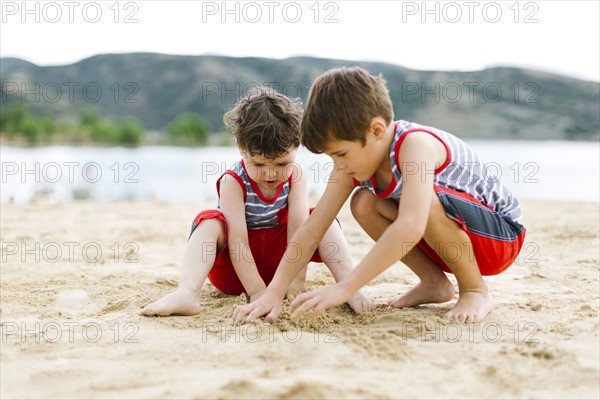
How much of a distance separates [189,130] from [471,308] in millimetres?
29534

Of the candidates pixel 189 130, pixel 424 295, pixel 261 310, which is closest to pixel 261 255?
pixel 261 310

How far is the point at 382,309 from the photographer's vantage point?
2408mm

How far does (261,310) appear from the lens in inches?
87.4

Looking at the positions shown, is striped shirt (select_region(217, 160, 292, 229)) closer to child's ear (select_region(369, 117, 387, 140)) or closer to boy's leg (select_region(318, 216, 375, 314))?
boy's leg (select_region(318, 216, 375, 314))

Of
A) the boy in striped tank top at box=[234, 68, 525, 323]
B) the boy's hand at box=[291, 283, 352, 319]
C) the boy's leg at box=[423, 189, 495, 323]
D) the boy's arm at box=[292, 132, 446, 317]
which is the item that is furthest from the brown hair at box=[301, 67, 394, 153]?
the boy's hand at box=[291, 283, 352, 319]

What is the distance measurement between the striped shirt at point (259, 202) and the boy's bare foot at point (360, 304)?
58 centimetres

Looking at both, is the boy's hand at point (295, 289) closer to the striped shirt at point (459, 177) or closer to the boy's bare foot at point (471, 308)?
the striped shirt at point (459, 177)

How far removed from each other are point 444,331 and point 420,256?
1.75ft

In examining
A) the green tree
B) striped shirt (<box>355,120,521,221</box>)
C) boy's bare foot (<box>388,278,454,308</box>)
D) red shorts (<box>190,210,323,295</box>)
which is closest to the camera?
striped shirt (<box>355,120,521,221</box>)

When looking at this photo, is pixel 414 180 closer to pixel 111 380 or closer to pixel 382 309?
pixel 382 309

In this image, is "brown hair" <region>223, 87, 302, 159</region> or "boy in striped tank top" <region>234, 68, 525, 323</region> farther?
"brown hair" <region>223, 87, 302, 159</region>

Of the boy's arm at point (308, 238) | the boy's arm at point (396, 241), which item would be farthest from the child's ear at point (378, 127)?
the boy's arm at point (308, 238)

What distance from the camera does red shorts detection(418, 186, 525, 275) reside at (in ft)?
7.22

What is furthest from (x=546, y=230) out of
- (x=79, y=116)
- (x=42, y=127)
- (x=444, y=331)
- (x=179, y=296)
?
(x=79, y=116)
